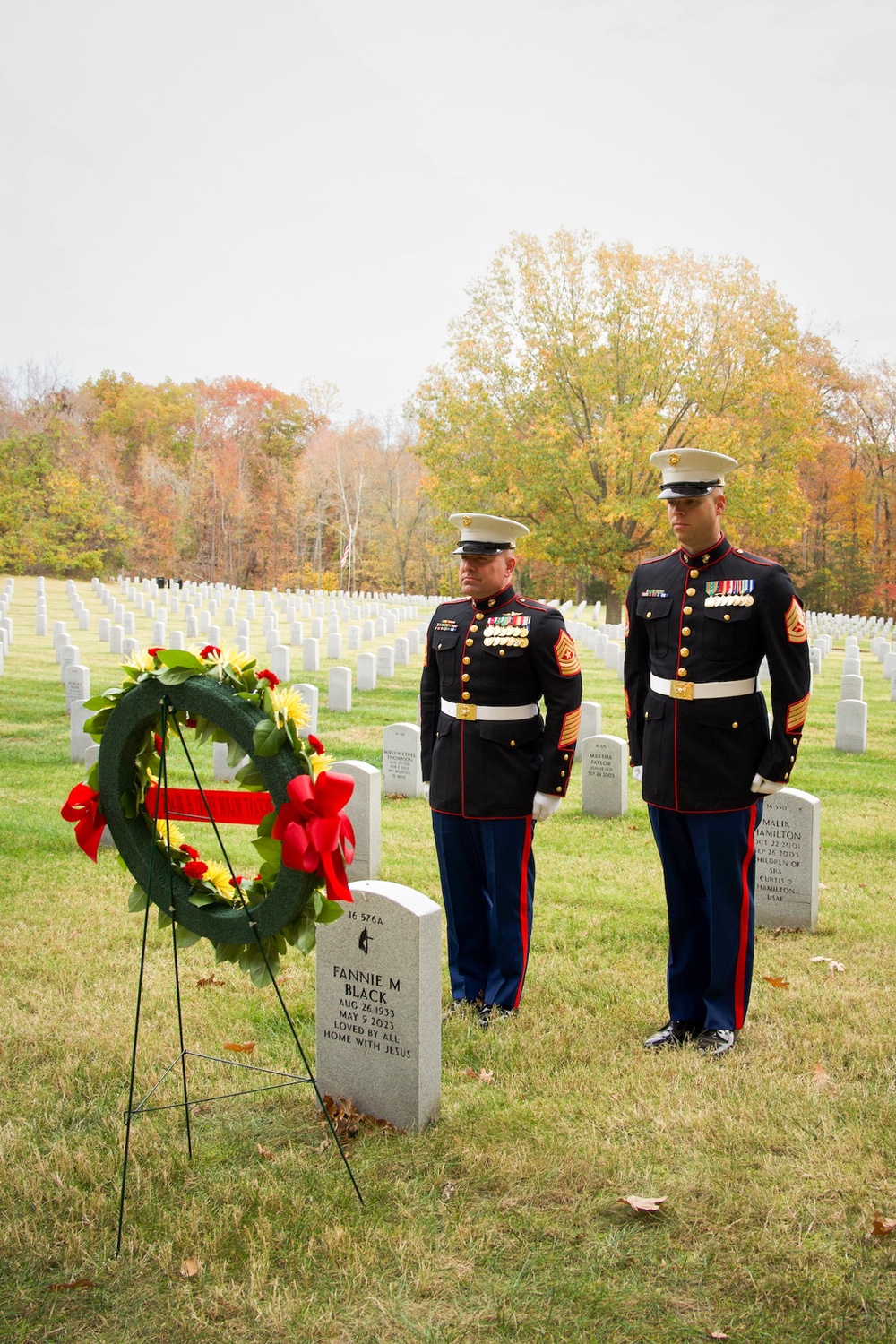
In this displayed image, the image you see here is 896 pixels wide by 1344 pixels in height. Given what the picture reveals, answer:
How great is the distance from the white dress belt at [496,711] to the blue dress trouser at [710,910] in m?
0.67

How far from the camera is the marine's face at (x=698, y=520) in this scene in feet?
13.5

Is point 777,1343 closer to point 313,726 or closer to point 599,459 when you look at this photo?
point 313,726

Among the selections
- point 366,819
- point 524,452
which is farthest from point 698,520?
point 524,452

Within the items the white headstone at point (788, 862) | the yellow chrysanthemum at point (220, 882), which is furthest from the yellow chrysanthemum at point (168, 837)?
the white headstone at point (788, 862)

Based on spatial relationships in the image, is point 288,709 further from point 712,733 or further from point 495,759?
point 712,733

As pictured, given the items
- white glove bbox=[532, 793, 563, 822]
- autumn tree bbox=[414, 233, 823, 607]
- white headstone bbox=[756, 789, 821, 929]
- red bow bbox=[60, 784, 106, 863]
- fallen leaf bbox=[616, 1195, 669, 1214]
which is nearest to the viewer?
fallen leaf bbox=[616, 1195, 669, 1214]

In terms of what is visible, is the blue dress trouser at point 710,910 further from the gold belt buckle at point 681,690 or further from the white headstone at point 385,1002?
the white headstone at point 385,1002

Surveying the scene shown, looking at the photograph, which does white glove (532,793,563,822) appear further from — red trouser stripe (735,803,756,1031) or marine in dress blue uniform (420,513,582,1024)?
red trouser stripe (735,803,756,1031)

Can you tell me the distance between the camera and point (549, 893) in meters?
6.49

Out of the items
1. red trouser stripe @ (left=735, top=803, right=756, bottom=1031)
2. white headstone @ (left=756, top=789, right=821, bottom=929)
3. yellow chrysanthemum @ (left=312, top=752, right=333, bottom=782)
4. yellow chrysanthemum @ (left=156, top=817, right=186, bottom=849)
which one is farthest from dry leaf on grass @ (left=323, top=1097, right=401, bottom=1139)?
white headstone @ (left=756, top=789, right=821, bottom=929)

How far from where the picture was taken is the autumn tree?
2758 cm

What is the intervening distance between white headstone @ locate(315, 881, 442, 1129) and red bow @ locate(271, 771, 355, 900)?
2.15 ft

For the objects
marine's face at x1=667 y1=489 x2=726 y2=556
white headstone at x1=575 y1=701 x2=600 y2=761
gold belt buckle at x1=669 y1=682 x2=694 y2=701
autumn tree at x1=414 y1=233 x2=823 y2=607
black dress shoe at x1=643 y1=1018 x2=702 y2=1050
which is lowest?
black dress shoe at x1=643 y1=1018 x2=702 y2=1050

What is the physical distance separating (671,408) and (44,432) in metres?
28.1
